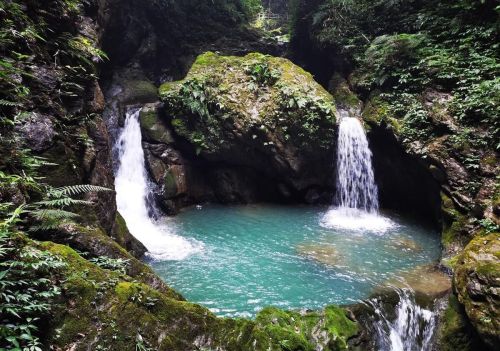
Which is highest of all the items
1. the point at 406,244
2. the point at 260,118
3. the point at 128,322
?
the point at 260,118

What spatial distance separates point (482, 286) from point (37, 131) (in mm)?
7438

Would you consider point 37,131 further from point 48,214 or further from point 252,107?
point 252,107

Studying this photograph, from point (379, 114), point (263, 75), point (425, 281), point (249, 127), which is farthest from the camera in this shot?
point (263, 75)

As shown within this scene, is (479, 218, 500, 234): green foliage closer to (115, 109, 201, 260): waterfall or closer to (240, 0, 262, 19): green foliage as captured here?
(115, 109, 201, 260): waterfall

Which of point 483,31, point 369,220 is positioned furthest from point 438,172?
point 483,31

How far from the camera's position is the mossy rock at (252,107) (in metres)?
13.3

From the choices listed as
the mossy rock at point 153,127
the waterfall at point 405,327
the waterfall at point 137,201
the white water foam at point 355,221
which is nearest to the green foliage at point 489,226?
the waterfall at point 405,327

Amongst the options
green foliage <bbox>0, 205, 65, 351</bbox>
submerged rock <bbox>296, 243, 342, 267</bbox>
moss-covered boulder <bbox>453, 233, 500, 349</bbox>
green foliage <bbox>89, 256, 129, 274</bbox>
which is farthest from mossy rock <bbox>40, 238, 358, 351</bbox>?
submerged rock <bbox>296, 243, 342, 267</bbox>

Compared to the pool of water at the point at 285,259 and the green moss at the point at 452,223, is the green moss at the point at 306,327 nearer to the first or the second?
the pool of water at the point at 285,259

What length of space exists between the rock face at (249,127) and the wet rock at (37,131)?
760 cm

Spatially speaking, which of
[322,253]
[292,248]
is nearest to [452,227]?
[322,253]

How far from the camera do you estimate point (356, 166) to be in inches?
529

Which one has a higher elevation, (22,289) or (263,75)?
(263,75)

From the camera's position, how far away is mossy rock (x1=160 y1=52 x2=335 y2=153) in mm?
13320
